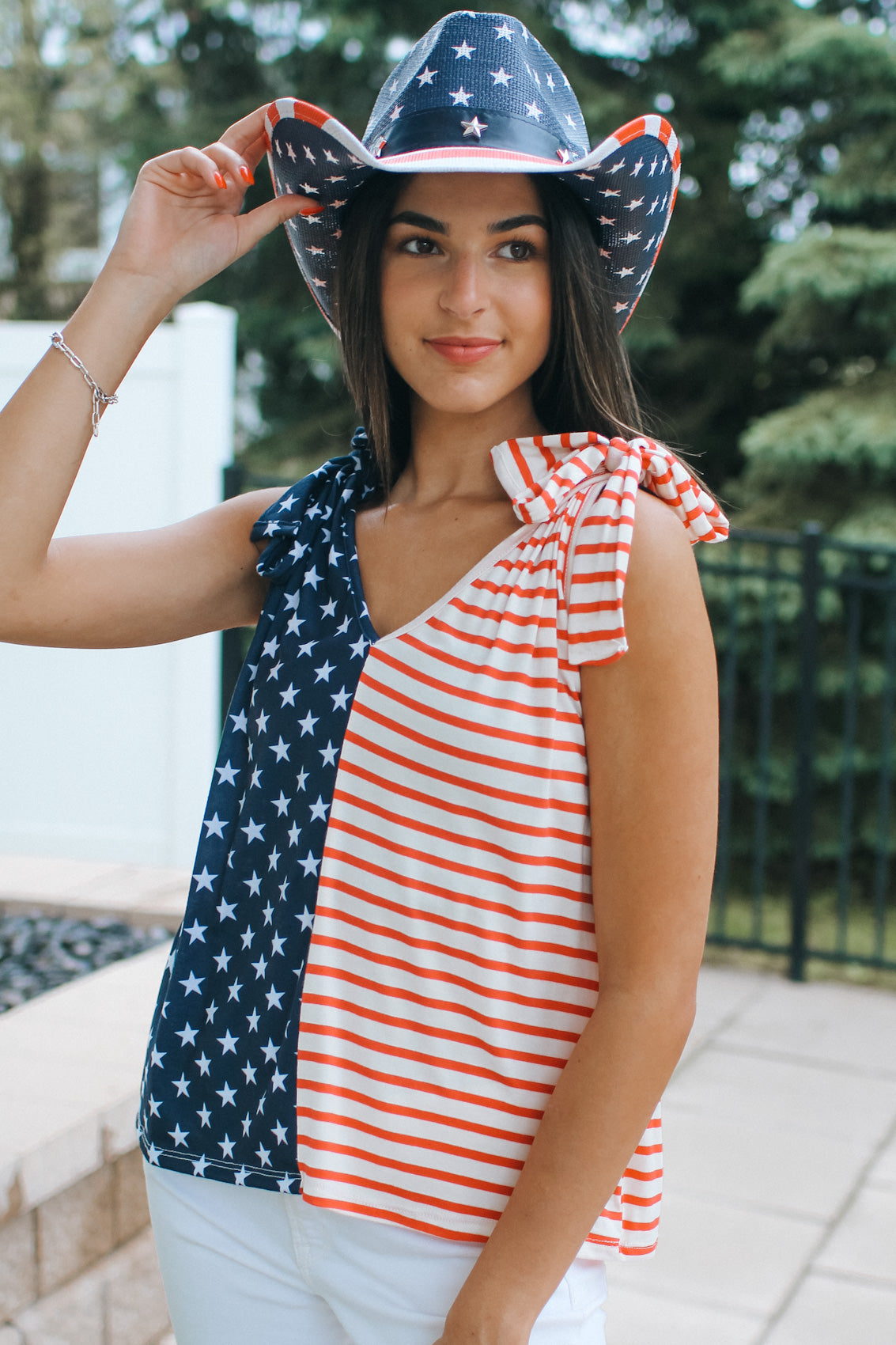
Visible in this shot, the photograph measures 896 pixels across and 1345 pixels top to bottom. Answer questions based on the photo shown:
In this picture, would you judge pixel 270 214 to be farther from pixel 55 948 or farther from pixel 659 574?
pixel 55 948

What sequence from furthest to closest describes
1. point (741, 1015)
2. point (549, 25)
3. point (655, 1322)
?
point (549, 25) → point (741, 1015) → point (655, 1322)

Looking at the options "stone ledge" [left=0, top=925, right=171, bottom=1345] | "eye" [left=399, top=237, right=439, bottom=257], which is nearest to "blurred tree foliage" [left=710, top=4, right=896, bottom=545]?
"stone ledge" [left=0, top=925, right=171, bottom=1345]

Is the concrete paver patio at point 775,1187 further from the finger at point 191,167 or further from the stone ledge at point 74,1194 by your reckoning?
the finger at point 191,167

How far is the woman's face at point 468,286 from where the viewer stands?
114 centimetres

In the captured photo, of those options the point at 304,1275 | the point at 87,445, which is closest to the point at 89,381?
the point at 87,445

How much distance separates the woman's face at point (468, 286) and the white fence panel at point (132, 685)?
124 inches

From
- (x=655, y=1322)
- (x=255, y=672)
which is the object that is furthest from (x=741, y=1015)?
(x=255, y=672)

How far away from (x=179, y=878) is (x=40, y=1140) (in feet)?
4.63

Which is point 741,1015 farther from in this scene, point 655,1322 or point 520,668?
point 520,668

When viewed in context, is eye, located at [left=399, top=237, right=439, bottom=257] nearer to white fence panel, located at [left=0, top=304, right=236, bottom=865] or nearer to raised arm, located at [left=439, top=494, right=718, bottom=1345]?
raised arm, located at [left=439, top=494, right=718, bottom=1345]

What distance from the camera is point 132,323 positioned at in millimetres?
1233

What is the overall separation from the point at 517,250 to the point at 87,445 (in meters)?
0.42

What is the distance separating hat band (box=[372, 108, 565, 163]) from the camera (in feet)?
3.70

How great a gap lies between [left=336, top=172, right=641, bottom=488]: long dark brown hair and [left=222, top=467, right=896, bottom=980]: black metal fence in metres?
3.67
